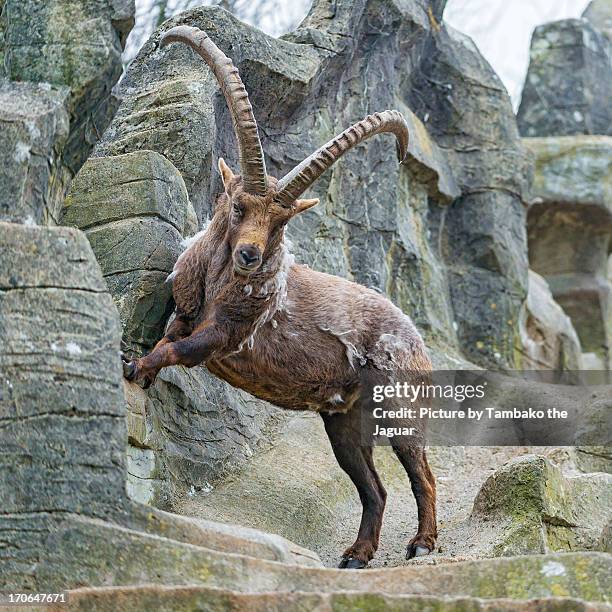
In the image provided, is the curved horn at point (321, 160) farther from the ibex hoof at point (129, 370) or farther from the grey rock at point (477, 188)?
the grey rock at point (477, 188)

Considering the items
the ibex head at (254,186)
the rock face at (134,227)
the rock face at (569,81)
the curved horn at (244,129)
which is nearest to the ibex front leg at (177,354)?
the ibex head at (254,186)

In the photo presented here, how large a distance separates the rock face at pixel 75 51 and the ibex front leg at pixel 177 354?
106 cm

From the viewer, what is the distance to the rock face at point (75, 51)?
5465 mm

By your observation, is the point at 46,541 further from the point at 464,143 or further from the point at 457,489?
the point at 464,143

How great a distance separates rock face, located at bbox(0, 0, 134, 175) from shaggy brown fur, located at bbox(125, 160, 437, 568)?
3.19 feet

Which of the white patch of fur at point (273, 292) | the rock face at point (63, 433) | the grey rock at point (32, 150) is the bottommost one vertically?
the rock face at point (63, 433)

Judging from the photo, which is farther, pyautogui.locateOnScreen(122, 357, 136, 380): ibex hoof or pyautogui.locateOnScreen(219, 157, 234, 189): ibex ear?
pyautogui.locateOnScreen(219, 157, 234, 189): ibex ear

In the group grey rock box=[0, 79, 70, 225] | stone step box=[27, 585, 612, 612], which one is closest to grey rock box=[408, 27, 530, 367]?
grey rock box=[0, 79, 70, 225]

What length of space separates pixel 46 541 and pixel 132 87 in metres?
4.83

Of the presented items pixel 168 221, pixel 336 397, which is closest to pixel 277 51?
pixel 168 221

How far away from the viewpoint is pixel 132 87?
8078 millimetres

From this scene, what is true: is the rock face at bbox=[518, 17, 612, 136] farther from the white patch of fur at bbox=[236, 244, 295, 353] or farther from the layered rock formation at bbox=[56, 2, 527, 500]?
the white patch of fur at bbox=[236, 244, 295, 353]

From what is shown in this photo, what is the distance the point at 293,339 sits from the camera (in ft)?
21.8

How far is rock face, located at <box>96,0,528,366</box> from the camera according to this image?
7902 mm
